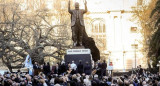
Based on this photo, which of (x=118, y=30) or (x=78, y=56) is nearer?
(x=78, y=56)

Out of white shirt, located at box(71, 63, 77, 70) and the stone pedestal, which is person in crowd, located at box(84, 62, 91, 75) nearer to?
white shirt, located at box(71, 63, 77, 70)

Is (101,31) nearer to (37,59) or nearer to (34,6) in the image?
(34,6)

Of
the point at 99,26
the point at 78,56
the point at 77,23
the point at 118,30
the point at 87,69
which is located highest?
the point at 77,23

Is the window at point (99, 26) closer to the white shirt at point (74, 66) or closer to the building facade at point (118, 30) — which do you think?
the building facade at point (118, 30)

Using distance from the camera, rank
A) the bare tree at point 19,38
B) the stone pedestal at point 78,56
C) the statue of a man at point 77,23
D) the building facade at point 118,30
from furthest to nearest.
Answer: the building facade at point 118,30 < the bare tree at point 19,38 < the statue of a man at point 77,23 < the stone pedestal at point 78,56

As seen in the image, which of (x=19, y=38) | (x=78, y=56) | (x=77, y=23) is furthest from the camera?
(x=19, y=38)

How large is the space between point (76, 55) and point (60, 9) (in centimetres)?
2391

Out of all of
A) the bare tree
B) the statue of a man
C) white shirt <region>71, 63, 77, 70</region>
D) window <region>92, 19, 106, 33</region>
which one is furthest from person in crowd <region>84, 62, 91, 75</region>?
window <region>92, 19, 106, 33</region>

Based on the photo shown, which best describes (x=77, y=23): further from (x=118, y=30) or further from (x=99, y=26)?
(x=99, y=26)

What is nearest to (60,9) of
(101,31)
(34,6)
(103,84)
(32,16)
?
(34,6)

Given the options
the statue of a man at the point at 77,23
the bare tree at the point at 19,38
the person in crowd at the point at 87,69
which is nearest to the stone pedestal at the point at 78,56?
the person in crowd at the point at 87,69

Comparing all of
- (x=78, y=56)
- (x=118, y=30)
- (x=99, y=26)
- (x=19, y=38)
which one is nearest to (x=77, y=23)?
(x=78, y=56)

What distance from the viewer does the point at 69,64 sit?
88.5 feet

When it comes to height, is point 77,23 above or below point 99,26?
above
